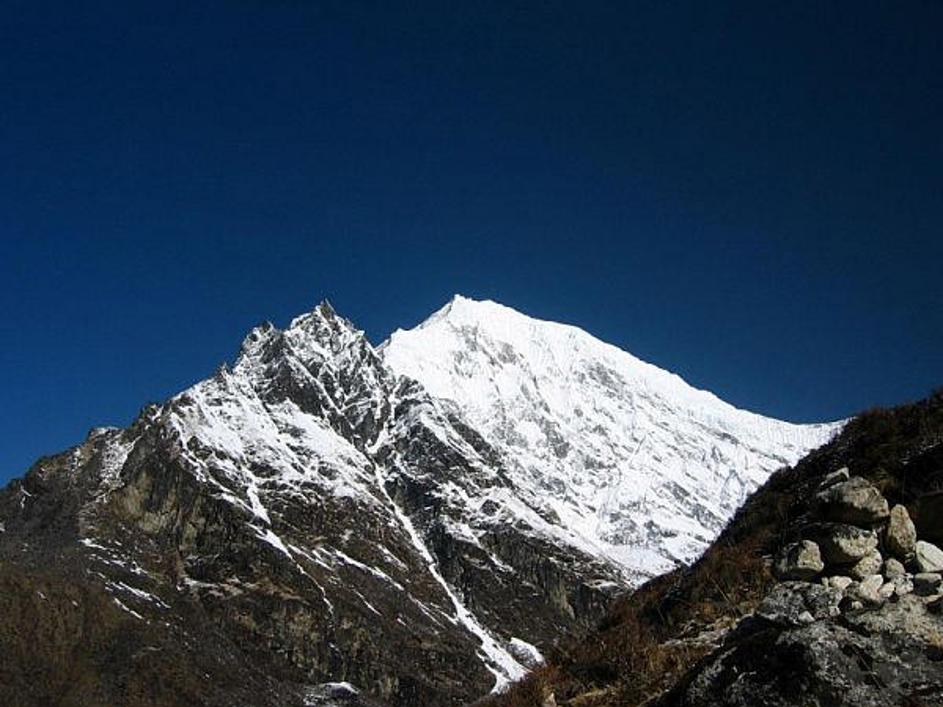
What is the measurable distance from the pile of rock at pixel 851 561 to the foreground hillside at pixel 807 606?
0.07 ft

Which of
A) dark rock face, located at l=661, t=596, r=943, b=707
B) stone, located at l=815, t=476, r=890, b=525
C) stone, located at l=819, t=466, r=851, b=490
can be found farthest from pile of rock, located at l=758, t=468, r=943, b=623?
stone, located at l=819, t=466, r=851, b=490

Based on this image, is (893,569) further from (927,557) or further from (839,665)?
(839,665)

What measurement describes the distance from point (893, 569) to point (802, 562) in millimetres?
1405

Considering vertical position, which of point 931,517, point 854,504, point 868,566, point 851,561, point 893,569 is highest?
point 854,504

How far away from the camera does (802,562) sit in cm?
1355

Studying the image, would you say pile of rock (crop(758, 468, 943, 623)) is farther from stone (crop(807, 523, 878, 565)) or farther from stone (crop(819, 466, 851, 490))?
stone (crop(819, 466, 851, 490))

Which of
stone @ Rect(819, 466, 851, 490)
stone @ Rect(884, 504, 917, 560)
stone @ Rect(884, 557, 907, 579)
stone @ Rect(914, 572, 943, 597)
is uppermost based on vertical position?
stone @ Rect(819, 466, 851, 490)

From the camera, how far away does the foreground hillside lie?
921 centimetres

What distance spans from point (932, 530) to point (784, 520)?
13.6 ft

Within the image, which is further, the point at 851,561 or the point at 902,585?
the point at 851,561

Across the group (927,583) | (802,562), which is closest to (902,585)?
(927,583)

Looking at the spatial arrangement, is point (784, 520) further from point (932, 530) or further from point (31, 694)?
point (31, 694)

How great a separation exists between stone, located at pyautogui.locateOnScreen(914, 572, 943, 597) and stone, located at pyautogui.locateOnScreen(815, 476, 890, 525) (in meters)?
2.12

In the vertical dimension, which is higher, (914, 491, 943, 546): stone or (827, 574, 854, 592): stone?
(914, 491, 943, 546): stone
